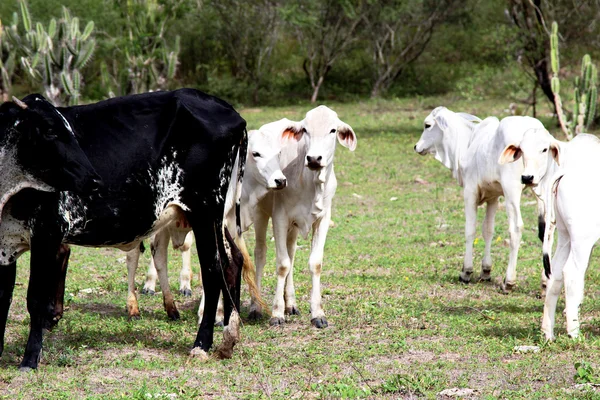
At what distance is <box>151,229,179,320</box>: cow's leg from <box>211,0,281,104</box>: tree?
67.0 feet

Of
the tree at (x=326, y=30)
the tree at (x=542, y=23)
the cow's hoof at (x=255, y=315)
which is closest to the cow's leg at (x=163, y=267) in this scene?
the cow's hoof at (x=255, y=315)

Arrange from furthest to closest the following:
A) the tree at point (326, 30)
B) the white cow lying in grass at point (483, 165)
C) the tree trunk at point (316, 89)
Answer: the tree trunk at point (316, 89)
the tree at point (326, 30)
the white cow lying in grass at point (483, 165)

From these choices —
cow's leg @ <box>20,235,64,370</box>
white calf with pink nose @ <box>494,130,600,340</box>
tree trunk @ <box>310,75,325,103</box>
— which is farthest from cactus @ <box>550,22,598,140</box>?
tree trunk @ <box>310,75,325,103</box>

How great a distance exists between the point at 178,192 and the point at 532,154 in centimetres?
333

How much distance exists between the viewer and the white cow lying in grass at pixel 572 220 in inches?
243

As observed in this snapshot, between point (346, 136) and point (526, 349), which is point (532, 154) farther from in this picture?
point (526, 349)

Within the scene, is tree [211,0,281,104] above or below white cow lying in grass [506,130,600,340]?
above

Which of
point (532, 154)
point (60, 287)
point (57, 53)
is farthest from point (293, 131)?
point (57, 53)

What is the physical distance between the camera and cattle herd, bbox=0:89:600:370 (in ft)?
19.1

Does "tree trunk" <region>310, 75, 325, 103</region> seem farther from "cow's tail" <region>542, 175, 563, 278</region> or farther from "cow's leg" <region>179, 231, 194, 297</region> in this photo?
"cow's tail" <region>542, 175, 563, 278</region>

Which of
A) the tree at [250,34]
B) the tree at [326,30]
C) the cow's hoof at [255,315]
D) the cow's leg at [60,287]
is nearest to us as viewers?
the cow's leg at [60,287]

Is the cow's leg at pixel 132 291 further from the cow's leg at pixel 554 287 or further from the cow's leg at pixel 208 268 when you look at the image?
the cow's leg at pixel 554 287

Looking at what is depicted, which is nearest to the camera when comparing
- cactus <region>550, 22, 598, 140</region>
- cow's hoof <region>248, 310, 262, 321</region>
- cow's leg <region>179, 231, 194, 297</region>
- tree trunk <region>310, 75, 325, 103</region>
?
cow's hoof <region>248, 310, 262, 321</region>

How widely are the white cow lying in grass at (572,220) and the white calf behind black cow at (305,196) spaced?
1.78 meters
